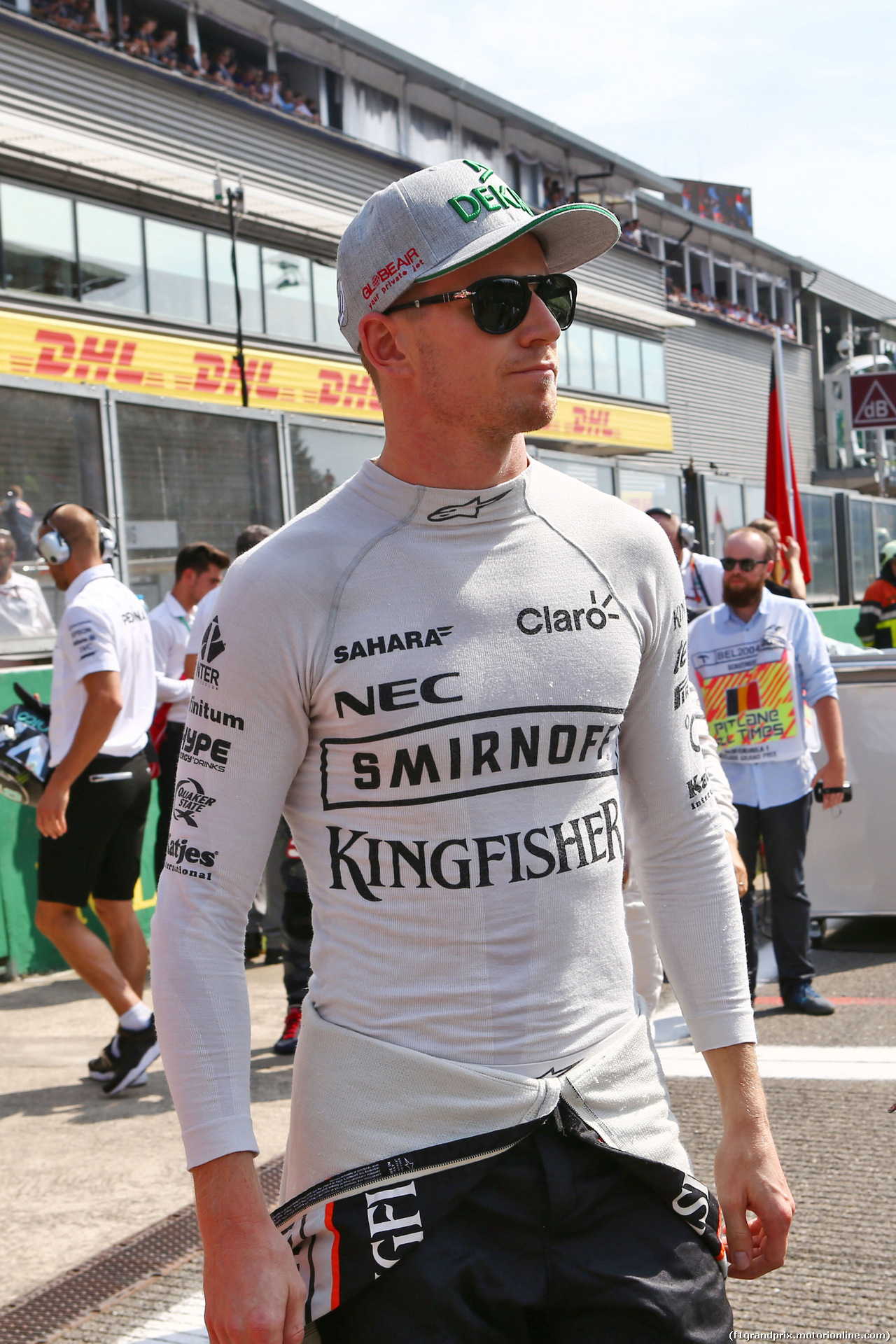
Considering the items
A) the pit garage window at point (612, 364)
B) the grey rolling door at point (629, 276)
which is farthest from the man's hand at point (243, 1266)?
the grey rolling door at point (629, 276)

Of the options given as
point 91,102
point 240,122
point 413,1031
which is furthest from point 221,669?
point 240,122

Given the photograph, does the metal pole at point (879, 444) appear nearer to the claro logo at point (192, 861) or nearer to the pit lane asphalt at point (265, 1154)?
the pit lane asphalt at point (265, 1154)

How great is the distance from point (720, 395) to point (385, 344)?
151 ft

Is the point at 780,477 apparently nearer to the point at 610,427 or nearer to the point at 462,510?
the point at 462,510

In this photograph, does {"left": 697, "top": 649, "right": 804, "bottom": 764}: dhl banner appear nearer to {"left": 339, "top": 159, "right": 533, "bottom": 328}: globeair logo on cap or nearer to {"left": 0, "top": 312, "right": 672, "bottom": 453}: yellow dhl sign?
{"left": 339, "top": 159, "right": 533, "bottom": 328}: globeair logo on cap

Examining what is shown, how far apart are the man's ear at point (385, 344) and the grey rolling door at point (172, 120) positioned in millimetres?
22860

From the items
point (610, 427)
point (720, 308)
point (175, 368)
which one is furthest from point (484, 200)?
point (720, 308)

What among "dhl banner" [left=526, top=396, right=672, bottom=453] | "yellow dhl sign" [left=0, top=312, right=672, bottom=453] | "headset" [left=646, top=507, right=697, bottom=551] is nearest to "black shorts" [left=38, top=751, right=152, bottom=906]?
"headset" [left=646, top=507, right=697, bottom=551]

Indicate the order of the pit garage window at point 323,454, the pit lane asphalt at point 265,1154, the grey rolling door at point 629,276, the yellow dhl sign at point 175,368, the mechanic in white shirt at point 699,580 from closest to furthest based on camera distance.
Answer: the pit lane asphalt at point 265,1154 → the mechanic in white shirt at point 699,580 → the pit garage window at point 323,454 → the yellow dhl sign at point 175,368 → the grey rolling door at point 629,276

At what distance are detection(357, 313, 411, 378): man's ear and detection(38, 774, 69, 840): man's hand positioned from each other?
402 centimetres

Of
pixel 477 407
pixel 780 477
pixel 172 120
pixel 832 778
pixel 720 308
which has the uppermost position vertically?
pixel 720 308

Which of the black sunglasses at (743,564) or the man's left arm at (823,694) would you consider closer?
the black sunglasses at (743,564)

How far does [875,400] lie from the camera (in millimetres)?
11094

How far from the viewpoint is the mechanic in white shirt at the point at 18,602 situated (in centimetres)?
858
